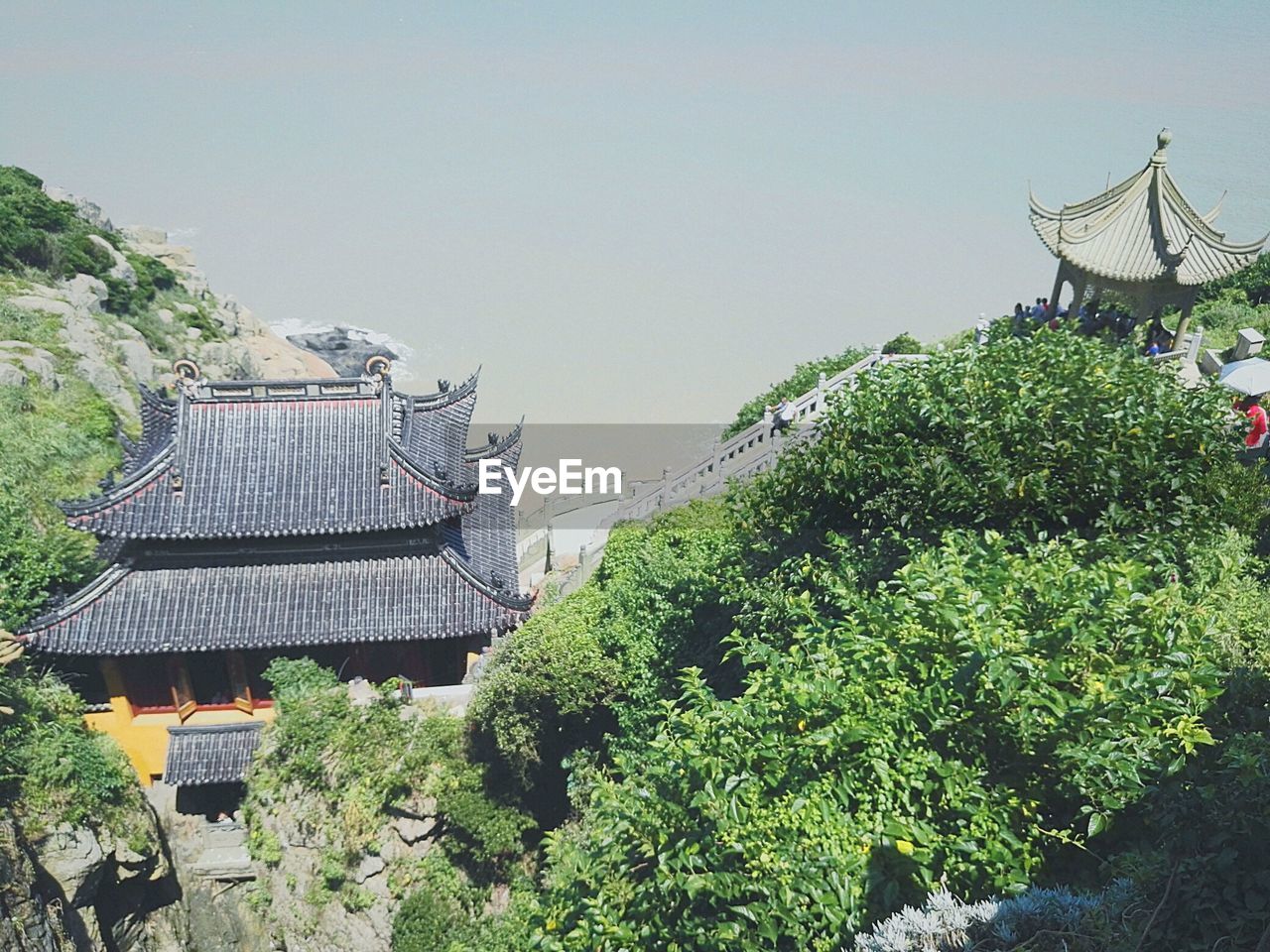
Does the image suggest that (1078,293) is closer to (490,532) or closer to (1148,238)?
(1148,238)

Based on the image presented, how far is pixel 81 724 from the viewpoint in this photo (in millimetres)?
16297

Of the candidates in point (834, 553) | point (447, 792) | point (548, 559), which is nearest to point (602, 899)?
point (834, 553)

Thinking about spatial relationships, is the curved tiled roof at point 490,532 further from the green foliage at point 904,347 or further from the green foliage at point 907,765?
the green foliage at point 904,347

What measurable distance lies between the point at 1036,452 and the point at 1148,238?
12640mm

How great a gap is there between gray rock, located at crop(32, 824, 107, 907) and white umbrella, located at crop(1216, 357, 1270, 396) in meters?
20.5

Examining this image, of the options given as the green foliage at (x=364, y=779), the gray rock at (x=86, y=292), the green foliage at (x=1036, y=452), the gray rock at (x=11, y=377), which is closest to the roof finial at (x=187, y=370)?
the green foliage at (x=364, y=779)

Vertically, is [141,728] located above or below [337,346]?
below

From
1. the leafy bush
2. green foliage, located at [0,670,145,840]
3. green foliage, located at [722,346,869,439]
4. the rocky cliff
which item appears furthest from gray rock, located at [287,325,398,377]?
the leafy bush

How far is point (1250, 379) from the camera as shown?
15.6 meters

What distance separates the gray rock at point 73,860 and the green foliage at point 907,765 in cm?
960

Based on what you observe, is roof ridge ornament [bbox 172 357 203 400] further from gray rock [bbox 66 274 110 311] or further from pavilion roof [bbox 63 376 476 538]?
gray rock [bbox 66 274 110 311]

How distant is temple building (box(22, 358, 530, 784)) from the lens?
52.1 feet

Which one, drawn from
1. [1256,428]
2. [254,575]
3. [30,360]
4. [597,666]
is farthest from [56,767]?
[1256,428]

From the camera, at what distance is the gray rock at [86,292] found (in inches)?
1451
